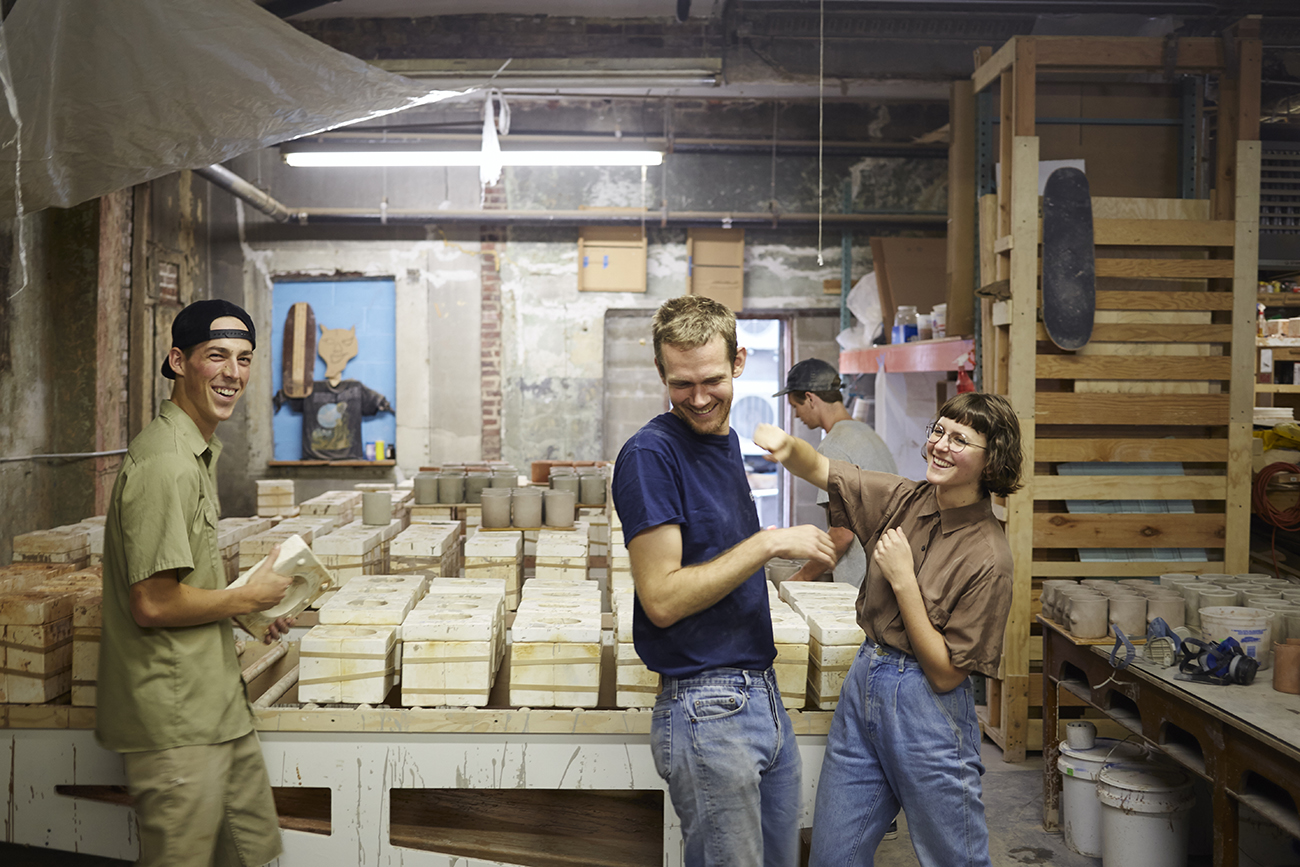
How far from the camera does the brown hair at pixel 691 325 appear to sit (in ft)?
5.67

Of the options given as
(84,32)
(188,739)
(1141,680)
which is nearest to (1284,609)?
(1141,680)

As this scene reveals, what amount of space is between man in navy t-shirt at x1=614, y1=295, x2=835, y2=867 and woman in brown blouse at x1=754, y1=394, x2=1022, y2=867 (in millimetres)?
329

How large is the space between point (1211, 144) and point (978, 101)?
3788mm

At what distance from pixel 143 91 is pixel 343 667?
1671mm

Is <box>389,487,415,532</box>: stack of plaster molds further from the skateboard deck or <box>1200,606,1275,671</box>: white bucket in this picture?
the skateboard deck

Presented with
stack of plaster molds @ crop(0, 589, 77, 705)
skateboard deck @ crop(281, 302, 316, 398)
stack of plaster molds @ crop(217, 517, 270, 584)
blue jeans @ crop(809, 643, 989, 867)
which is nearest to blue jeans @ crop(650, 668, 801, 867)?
blue jeans @ crop(809, 643, 989, 867)

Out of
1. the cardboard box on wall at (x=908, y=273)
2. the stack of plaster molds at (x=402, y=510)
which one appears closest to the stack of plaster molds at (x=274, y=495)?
the stack of plaster molds at (x=402, y=510)

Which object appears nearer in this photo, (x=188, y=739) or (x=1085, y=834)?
(x=188, y=739)

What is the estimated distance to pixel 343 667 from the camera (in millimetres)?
2467

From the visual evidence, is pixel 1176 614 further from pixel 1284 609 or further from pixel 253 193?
pixel 253 193

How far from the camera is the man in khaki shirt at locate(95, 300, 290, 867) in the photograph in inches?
80.4

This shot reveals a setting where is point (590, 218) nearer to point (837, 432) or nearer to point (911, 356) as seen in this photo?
point (911, 356)

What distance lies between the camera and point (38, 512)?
19.1ft

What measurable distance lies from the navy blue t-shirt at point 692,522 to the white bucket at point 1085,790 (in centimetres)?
218
